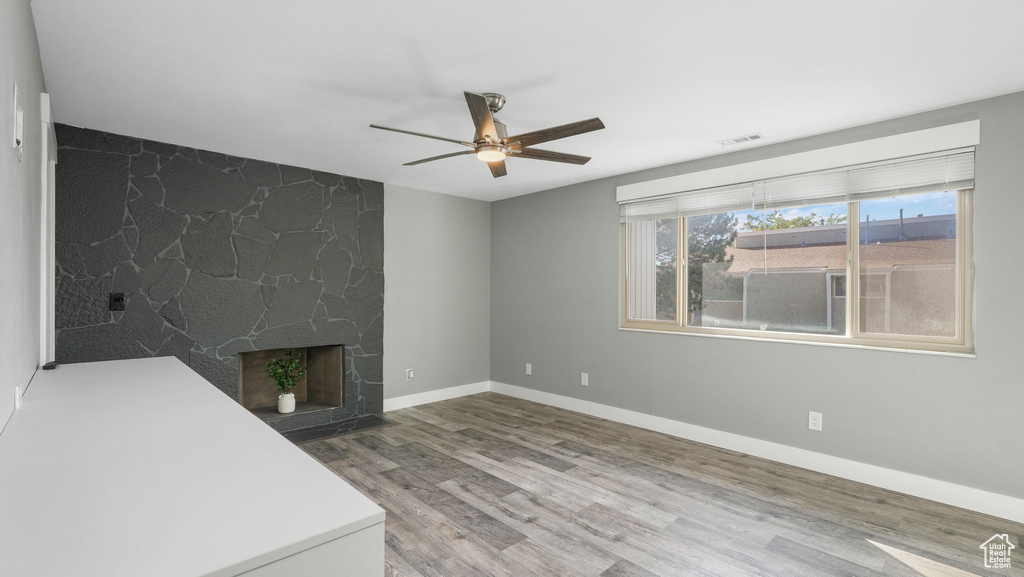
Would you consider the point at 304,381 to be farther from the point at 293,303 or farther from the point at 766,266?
the point at 766,266

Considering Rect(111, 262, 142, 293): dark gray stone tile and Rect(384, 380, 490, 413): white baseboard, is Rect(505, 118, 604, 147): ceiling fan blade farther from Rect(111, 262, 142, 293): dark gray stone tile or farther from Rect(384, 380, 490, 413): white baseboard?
Rect(384, 380, 490, 413): white baseboard

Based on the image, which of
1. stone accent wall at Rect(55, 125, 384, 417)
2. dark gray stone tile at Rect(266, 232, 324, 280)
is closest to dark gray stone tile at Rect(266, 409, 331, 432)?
stone accent wall at Rect(55, 125, 384, 417)

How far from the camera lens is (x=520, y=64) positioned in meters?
2.35

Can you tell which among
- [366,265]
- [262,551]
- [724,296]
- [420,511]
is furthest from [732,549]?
[366,265]

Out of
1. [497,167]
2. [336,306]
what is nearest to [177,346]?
[336,306]

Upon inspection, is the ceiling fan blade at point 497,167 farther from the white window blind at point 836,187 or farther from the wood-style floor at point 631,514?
the wood-style floor at point 631,514

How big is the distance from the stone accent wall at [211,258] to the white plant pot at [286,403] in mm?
434

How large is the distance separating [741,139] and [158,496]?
3723mm

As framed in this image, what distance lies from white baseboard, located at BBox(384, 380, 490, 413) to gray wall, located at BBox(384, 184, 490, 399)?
5 cm

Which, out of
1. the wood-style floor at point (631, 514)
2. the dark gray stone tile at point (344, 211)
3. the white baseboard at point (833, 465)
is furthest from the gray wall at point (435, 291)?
the wood-style floor at point (631, 514)

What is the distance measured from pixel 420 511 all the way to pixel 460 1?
2.56 m

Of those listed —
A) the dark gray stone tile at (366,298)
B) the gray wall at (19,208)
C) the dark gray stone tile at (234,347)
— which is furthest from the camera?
the dark gray stone tile at (366,298)

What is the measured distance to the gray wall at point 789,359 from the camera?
A: 274cm

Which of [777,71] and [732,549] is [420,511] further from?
[777,71]
